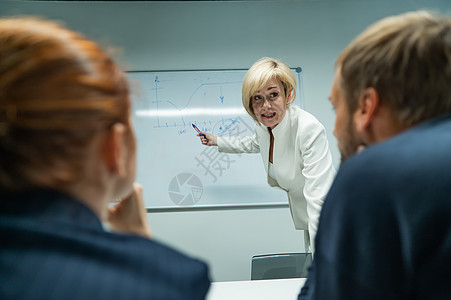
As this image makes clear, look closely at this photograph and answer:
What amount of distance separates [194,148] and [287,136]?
1.06 metres

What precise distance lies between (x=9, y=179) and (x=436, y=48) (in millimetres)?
689

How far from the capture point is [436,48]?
1.92 ft

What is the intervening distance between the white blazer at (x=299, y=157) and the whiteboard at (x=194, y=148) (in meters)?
0.45

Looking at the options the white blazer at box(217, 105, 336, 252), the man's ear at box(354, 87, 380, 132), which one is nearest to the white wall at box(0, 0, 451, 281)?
the white blazer at box(217, 105, 336, 252)

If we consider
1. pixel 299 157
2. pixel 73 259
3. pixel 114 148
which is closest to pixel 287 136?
pixel 299 157

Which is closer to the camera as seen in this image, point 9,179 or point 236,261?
point 9,179

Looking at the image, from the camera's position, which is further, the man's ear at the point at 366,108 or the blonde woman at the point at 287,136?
the blonde woman at the point at 287,136

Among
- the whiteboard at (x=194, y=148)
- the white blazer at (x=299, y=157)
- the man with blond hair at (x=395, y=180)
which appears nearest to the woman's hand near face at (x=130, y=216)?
the man with blond hair at (x=395, y=180)

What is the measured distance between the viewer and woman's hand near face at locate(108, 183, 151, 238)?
716 millimetres

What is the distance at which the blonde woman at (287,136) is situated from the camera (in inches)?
68.7

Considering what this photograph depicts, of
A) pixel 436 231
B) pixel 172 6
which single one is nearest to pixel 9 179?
pixel 436 231

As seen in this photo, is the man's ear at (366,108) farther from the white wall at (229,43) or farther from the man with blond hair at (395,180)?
the white wall at (229,43)

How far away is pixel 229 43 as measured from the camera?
289cm

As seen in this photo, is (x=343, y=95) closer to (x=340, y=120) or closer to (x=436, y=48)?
(x=340, y=120)
